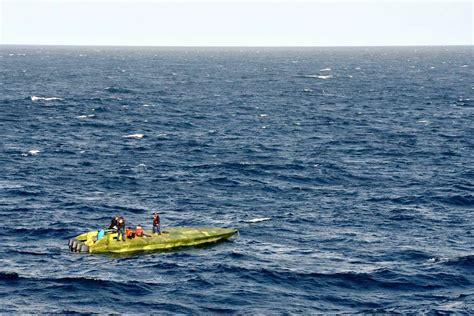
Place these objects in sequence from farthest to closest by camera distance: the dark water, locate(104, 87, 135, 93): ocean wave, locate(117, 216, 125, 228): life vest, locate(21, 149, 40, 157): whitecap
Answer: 1. locate(104, 87, 135, 93): ocean wave
2. locate(21, 149, 40, 157): whitecap
3. locate(117, 216, 125, 228): life vest
4. the dark water

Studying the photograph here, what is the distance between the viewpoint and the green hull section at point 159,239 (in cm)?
5506

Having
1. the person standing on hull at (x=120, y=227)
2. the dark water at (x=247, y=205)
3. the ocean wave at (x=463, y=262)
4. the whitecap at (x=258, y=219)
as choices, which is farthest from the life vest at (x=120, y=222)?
the ocean wave at (x=463, y=262)

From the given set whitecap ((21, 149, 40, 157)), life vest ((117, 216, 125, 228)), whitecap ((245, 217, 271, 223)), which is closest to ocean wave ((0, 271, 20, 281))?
life vest ((117, 216, 125, 228))

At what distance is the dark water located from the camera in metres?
47.5

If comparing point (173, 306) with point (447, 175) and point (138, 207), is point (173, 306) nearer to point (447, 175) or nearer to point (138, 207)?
point (138, 207)

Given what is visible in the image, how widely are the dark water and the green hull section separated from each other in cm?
101

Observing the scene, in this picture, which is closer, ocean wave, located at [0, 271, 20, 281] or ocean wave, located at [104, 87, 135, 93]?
ocean wave, located at [0, 271, 20, 281]

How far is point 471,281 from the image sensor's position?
49875mm

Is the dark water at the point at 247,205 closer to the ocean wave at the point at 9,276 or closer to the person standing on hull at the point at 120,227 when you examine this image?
the ocean wave at the point at 9,276

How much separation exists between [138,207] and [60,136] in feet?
132

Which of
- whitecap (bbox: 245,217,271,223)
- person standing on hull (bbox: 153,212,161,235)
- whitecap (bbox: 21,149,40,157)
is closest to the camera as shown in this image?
person standing on hull (bbox: 153,212,161,235)

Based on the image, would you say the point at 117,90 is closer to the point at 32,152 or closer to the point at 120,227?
the point at 32,152

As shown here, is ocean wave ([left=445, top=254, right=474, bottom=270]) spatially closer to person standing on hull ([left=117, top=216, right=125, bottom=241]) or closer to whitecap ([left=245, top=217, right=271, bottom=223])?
whitecap ([left=245, top=217, right=271, bottom=223])

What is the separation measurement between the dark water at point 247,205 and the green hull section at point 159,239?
1007 mm
